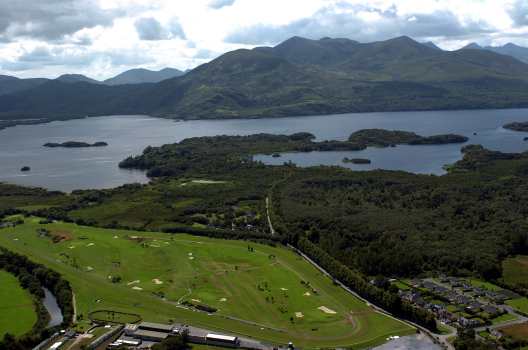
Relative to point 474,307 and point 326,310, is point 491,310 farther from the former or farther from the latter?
point 326,310

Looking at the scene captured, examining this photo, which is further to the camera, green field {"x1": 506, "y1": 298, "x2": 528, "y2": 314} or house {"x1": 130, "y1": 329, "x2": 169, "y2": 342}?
green field {"x1": 506, "y1": 298, "x2": 528, "y2": 314}

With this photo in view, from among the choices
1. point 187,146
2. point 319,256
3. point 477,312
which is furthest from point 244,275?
point 187,146

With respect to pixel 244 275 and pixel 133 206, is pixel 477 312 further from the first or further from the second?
pixel 133 206

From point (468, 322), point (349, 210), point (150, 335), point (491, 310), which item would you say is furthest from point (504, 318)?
point (349, 210)

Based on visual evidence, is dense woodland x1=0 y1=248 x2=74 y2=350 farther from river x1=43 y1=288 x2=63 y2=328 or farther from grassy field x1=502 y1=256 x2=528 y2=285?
grassy field x1=502 y1=256 x2=528 y2=285

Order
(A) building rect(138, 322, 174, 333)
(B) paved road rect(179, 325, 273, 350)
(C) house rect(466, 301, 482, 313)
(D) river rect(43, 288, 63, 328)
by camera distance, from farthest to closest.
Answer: (D) river rect(43, 288, 63, 328) < (C) house rect(466, 301, 482, 313) < (A) building rect(138, 322, 174, 333) < (B) paved road rect(179, 325, 273, 350)

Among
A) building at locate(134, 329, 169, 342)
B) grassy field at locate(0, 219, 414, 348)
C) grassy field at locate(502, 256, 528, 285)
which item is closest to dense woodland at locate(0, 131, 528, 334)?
grassy field at locate(502, 256, 528, 285)

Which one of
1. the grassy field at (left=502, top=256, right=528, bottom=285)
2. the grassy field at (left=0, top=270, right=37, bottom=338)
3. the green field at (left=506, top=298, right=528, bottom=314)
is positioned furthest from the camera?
the grassy field at (left=502, top=256, right=528, bottom=285)

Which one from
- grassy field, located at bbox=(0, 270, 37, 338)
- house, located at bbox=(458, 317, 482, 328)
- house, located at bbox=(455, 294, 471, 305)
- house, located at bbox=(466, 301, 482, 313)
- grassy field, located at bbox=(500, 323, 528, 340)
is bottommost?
grassy field, located at bbox=(500, 323, 528, 340)
